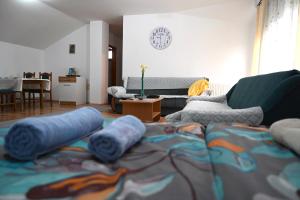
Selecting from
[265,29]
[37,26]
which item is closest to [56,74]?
[37,26]

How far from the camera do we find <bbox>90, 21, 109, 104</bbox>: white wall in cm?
551

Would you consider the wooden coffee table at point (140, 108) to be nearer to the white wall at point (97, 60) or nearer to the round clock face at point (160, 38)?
the round clock face at point (160, 38)

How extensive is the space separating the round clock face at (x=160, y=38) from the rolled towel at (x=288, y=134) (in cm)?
437

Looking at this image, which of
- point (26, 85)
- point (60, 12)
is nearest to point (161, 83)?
point (26, 85)

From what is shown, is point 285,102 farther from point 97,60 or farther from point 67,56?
point 67,56

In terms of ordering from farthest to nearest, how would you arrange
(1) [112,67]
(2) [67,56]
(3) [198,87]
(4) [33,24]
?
(1) [112,67] → (2) [67,56] → (4) [33,24] → (3) [198,87]

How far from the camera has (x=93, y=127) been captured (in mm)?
885

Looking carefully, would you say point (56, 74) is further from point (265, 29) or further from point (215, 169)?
point (215, 169)

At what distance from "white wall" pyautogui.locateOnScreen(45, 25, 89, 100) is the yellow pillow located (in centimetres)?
335

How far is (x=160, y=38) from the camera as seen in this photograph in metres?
4.89

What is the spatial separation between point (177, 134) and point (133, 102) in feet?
6.37

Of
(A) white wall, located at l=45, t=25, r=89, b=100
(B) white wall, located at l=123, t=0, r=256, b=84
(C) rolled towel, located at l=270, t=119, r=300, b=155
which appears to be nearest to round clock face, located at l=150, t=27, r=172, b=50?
(B) white wall, located at l=123, t=0, r=256, b=84

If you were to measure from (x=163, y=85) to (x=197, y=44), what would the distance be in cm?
132

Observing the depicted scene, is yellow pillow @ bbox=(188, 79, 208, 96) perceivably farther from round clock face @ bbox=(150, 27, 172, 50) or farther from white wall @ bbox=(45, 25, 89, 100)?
white wall @ bbox=(45, 25, 89, 100)
